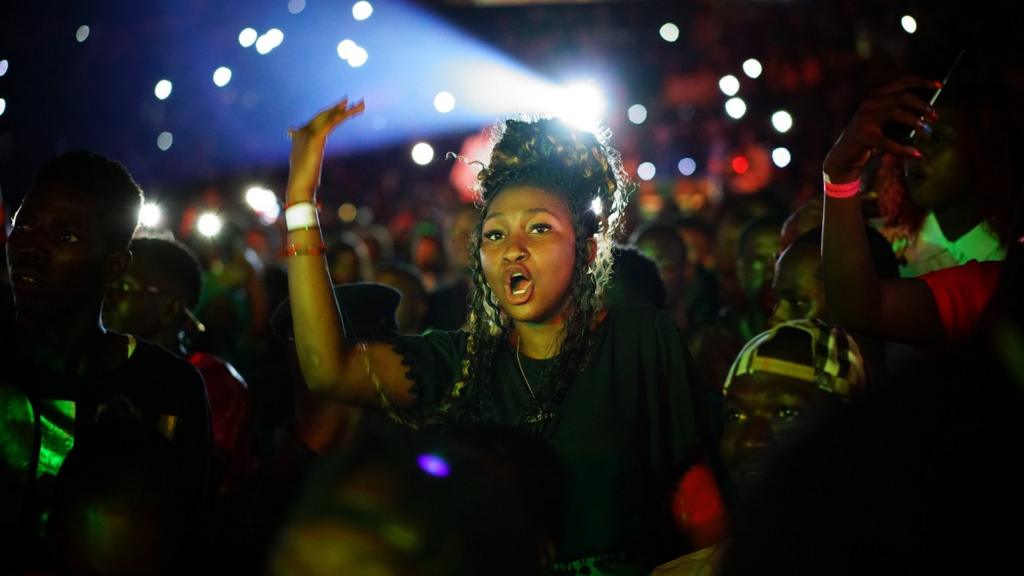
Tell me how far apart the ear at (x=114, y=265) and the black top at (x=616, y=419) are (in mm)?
1201

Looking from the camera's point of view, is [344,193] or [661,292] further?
[344,193]

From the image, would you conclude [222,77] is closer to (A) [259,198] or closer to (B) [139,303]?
(B) [139,303]

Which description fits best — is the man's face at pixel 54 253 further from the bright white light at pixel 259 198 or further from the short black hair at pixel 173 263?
the bright white light at pixel 259 198

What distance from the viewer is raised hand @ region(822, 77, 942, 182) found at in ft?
7.67

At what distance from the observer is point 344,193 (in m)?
14.7

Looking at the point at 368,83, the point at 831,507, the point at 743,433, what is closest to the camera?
the point at 831,507

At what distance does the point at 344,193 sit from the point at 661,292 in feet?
34.9

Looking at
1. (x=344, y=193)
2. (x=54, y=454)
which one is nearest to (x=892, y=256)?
(x=54, y=454)

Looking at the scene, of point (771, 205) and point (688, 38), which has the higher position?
point (688, 38)

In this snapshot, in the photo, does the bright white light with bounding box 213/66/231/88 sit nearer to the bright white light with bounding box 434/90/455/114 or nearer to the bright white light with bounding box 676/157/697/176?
the bright white light with bounding box 434/90/455/114

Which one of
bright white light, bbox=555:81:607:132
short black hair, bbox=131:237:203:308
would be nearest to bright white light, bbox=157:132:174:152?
short black hair, bbox=131:237:203:308

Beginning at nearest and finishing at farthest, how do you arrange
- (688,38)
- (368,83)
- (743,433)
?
(743,433) < (368,83) < (688,38)

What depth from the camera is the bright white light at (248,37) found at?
390 centimetres

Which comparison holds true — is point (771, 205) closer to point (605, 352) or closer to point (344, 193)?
point (605, 352)
